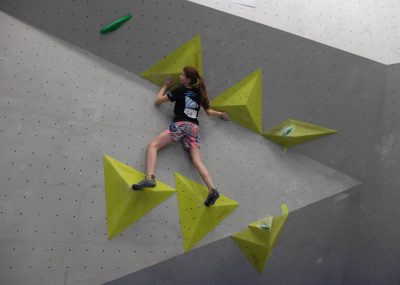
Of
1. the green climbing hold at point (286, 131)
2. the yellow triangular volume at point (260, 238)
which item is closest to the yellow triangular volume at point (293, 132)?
the green climbing hold at point (286, 131)

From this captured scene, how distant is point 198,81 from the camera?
122 inches

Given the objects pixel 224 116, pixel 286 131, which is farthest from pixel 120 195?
pixel 286 131

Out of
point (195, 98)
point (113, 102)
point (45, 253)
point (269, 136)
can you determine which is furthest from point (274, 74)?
point (45, 253)

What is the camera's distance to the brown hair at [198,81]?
299cm

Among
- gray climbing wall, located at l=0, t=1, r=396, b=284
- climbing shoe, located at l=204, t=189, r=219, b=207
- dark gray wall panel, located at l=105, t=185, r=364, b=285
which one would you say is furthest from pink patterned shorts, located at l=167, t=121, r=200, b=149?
dark gray wall panel, located at l=105, t=185, r=364, b=285

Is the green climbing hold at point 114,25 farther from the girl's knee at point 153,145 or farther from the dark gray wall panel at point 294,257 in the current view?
the dark gray wall panel at point 294,257

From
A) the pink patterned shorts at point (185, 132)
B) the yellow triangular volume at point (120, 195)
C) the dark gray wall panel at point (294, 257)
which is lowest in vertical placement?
the dark gray wall panel at point (294, 257)

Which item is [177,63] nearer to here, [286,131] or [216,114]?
[216,114]

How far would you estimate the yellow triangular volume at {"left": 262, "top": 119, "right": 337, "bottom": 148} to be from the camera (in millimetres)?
3482

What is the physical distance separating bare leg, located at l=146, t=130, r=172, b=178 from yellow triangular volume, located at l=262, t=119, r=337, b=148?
824 millimetres

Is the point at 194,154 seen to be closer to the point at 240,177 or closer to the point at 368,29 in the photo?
the point at 240,177

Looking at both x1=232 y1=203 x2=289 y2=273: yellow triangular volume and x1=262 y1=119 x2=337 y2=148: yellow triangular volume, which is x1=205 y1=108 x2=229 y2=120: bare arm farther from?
x1=232 y1=203 x2=289 y2=273: yellow triangular volume

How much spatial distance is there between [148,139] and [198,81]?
0.51 m

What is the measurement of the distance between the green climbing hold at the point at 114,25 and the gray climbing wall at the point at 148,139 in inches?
1.4
